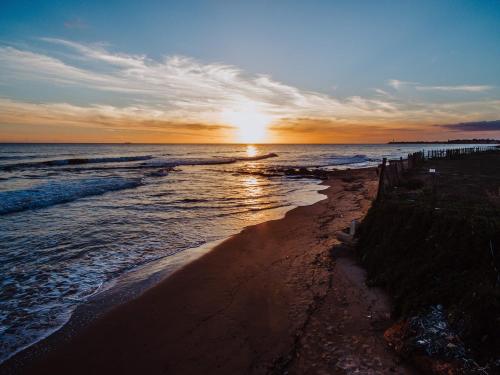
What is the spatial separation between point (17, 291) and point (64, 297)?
1201mm

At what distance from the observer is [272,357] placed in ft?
15.1

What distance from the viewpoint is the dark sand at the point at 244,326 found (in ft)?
14.8

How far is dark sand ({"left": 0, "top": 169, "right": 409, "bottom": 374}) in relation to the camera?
4508 millimetres

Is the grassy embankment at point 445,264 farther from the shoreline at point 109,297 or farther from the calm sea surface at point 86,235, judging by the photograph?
the calm sea surface at point 86,235

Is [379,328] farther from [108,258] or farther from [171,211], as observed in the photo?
[171,211]

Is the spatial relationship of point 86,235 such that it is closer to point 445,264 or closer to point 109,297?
point 109,297

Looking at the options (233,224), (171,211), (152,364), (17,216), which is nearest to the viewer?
(152,364)

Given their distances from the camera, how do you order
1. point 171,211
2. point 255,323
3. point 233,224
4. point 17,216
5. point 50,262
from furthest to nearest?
1. point 171,211
2. point 17,216
3. point 233,224
4. point 50,262
5. point 255,323

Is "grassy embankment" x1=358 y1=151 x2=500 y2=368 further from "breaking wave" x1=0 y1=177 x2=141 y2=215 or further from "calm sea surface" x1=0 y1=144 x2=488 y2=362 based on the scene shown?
"breaking wave" x1=0 y1=177 x2=141 y2=215

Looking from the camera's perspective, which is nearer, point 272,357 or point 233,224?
point 272,357

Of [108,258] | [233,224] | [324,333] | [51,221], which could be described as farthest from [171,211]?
[324,333]

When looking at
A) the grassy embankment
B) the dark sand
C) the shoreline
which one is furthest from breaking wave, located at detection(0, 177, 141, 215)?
the grassy embankment

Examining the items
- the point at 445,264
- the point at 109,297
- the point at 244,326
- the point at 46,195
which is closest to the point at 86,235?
the point at 109,297

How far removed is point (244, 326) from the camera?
5441mm
